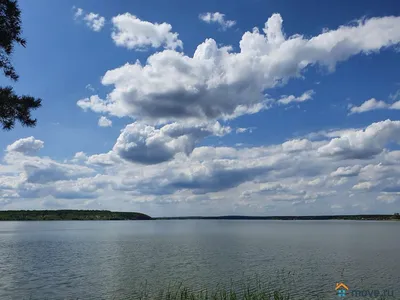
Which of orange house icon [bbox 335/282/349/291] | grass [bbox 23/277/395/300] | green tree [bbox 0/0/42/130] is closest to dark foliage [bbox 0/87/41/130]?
green tree [bbox 0/0/42/130]

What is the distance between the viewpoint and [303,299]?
3450cm

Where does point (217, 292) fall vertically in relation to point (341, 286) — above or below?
above

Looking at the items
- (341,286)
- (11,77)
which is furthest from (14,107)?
(341,286)

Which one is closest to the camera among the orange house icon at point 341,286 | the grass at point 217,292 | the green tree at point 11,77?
the green tree at point 11,77

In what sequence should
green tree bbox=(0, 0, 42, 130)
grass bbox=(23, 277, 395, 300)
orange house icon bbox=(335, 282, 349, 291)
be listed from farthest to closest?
orange house icon bbox=(335, 282, 349, 291) < grass bbox=(23, 277, 395, 300) < green tree bbox=(0, 0, 42, 130)

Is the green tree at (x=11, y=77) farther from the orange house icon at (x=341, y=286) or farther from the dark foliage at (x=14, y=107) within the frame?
the orange house icon at (x=341, y=286)

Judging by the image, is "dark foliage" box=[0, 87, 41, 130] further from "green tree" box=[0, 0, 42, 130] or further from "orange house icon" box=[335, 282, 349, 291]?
"orange house icon" box=[335, 282, 349, 291]

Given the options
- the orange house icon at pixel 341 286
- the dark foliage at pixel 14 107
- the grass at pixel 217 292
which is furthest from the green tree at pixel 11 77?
the orange house icon at pixel 341 286

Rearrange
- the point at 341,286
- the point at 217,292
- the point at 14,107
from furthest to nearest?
1. the point at 341,286
2. the point at 217,292
3. the point at 14,107

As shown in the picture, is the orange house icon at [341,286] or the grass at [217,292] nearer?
the grass at [217,292]

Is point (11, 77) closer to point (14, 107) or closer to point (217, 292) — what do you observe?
point (14, 107)

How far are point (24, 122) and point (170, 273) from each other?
3367cm

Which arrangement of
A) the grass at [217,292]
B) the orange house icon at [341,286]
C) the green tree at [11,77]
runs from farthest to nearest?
1. the orange house icon at [341,286]
2. the grass at [217,292]
3. the green tree at [11,77]

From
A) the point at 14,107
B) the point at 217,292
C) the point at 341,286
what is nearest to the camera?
the point at 14,107
